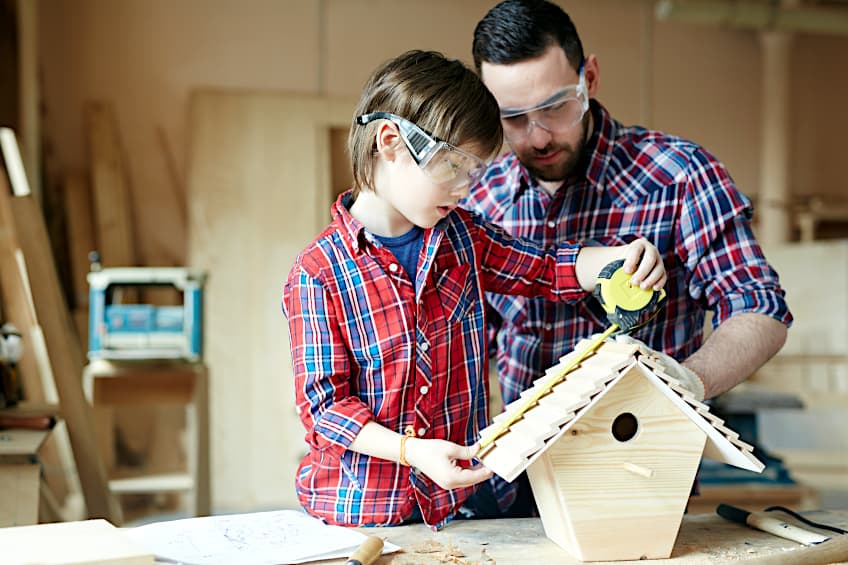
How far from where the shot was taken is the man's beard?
1946mm

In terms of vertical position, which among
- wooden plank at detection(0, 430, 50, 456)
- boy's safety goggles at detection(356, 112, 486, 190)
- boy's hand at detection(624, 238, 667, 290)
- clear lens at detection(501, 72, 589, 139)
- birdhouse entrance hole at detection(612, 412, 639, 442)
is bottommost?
wooden plank at detection(0, 430, 50, 456)

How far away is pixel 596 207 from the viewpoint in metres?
2.01

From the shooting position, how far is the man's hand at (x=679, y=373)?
148cm

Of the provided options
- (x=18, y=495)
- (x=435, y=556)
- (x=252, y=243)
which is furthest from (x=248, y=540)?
(x=252, y=243)

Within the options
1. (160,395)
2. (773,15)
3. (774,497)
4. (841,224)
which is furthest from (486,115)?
(841,224)

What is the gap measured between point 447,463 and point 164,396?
3.30 meters

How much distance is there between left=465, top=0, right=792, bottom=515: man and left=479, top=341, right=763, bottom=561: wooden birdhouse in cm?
29

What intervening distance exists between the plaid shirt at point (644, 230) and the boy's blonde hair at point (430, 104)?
442 mm

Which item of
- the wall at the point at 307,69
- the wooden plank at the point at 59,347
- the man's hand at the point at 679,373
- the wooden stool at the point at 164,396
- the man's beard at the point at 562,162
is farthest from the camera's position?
the wall at the point at 307,69

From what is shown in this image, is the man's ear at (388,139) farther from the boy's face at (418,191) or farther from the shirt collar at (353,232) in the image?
the shirt collar at (353,232)

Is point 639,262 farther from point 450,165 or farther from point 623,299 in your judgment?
point 450,165

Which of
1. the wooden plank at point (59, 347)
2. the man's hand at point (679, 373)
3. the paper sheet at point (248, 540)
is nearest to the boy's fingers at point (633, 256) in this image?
the man's hand at point (679, 373)

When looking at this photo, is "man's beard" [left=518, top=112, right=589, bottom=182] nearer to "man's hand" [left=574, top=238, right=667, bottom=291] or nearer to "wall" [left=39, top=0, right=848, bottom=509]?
"man's hand" [left=574, top=238, right=667, bottom=291]

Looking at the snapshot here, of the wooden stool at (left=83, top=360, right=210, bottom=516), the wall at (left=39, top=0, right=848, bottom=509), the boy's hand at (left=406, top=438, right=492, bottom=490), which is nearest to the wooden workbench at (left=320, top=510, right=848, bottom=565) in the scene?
the boy's hand at (left=406, top=438, right=492, bottom=490)
